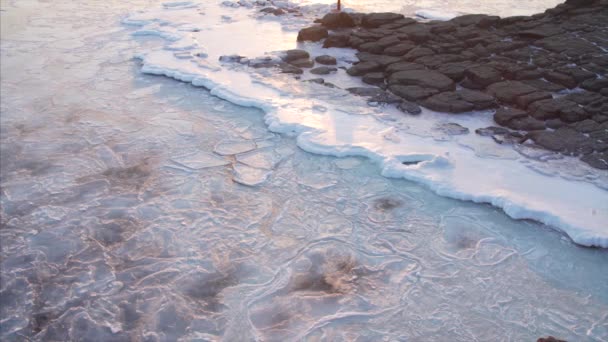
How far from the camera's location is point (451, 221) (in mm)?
4070

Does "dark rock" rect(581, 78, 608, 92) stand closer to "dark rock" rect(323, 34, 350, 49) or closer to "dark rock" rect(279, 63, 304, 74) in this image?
"dark rock" rect(323, 34, 350, 49)

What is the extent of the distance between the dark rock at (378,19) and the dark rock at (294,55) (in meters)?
1.97

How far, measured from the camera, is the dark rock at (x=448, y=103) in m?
5.90

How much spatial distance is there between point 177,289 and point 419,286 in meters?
1.71

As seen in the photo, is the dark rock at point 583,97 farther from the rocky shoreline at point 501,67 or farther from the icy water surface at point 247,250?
A: the icy water surface at point 247,250

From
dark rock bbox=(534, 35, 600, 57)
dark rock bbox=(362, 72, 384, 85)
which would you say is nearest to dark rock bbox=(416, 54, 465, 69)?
dark rock bbox=(362, 72, 384, 85)

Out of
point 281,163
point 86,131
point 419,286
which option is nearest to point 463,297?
point 419,286

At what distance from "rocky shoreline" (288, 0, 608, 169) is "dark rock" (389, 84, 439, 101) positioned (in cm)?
1

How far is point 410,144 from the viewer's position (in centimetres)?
518

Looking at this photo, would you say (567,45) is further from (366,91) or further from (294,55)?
(294,55)

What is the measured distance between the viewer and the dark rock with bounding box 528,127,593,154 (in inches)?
196

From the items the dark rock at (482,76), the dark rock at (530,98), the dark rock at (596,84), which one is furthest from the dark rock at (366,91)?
the dark rock at (596,84)

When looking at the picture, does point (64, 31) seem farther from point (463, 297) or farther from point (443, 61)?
point (463, 297)

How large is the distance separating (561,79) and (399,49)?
241 centimetres
